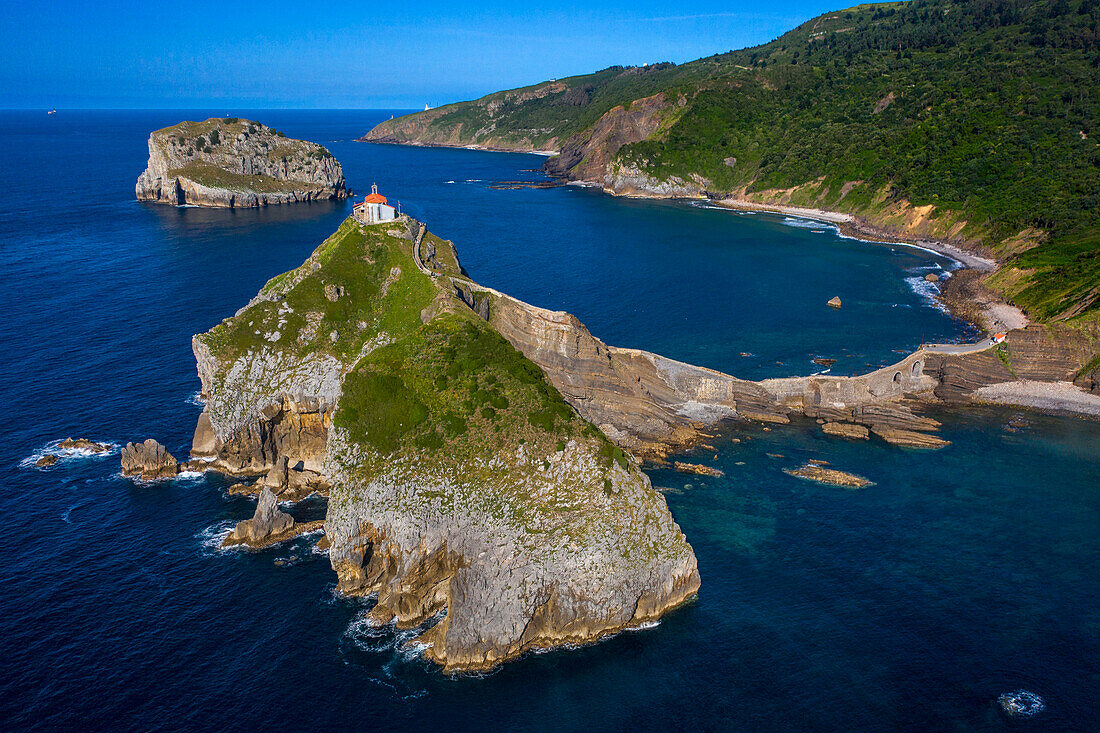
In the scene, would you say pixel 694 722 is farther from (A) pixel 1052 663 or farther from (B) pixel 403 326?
(B) pixel 403 326

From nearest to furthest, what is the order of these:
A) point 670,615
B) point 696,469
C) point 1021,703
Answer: point 1021,703 → point 670,615 → point 696,469

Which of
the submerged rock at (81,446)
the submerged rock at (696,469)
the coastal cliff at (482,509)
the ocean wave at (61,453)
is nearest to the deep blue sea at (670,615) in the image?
the ocean wave at (61,453)

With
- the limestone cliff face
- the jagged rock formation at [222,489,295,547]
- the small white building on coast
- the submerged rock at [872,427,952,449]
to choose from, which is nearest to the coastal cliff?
the jagged rock formation at [222,489,295,547]

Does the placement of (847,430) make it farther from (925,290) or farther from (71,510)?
(71,510)

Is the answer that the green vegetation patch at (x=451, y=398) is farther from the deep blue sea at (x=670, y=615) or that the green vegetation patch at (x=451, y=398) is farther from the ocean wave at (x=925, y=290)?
the ocean wave at (x=925, y=290)

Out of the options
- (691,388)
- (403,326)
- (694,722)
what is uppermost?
(403,326)

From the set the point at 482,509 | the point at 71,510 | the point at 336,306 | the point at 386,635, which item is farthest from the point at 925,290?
the point at 71,510

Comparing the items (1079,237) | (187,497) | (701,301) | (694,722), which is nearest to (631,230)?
(701,301)
